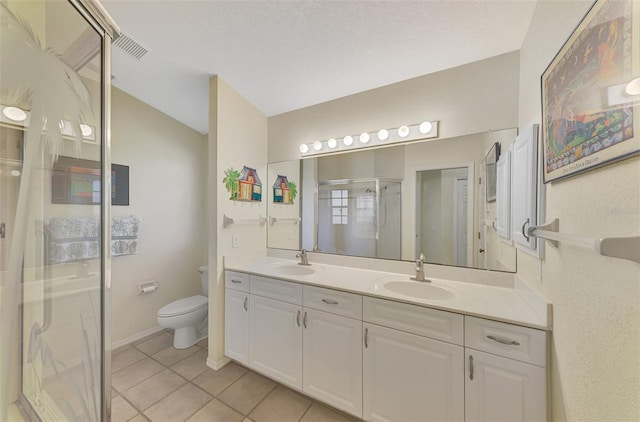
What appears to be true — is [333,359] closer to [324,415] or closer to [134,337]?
[324,415]

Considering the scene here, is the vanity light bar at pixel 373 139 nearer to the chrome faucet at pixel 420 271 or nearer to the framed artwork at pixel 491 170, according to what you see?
the framed artwork at pixel 491 170

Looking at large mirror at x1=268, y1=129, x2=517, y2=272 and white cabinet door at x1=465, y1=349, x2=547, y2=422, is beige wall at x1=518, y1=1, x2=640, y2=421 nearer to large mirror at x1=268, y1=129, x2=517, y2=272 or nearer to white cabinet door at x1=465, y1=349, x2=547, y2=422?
white cabinet door at x1=465, y1=349, x2=547, y2=422

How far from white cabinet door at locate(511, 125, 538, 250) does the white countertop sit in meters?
0.32

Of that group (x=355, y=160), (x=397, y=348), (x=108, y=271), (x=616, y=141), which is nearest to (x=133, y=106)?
(x=108, y=271)

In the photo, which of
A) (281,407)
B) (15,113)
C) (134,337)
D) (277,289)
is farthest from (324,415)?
(15,113)

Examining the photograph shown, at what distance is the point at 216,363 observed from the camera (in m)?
1.90

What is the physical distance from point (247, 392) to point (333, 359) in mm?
775

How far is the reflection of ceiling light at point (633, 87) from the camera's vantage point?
0.51 metres

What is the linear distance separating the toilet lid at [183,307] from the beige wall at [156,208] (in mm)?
459

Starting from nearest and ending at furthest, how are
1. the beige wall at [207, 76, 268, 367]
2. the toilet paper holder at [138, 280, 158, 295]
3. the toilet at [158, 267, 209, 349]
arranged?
the beige wall at [207, 76, 268, 367] → the toilet at [158, 267, 209, 349] → the toilet paper holder at [138, 280, 158, 295]

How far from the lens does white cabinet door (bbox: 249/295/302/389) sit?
1.57 m

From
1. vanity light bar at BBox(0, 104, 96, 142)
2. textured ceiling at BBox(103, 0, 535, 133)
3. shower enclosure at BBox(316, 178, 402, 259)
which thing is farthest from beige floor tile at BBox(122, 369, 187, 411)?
textured ceiling at BBox(103, 0, 535, 133)

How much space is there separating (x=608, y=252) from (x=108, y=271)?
165cm

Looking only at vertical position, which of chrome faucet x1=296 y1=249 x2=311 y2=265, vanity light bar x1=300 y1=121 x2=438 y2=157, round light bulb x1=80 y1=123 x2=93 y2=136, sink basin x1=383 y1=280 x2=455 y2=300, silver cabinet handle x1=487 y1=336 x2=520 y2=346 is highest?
vanity light bar x1=300 y1=121 x2=438 y2=157
